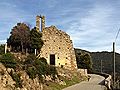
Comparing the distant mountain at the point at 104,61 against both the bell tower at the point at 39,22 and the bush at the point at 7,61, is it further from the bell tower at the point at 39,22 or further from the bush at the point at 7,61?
the bush at the point at 7,61

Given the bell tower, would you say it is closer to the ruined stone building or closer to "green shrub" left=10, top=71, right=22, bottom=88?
the ruined stone building

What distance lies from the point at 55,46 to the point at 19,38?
21.6ft

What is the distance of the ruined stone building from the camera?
161 ft

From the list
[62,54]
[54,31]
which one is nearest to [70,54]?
[62,54]

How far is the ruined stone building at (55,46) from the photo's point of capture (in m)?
49.0

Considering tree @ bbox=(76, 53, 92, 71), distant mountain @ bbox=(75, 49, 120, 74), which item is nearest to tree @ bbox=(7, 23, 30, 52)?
tree @ bbox=(76, 53, 92, 71)

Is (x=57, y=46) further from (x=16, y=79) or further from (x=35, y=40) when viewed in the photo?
(x=16, y=79)

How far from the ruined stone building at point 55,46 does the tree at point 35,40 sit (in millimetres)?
1070

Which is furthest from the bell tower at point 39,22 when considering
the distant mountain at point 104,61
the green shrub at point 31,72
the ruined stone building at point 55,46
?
the distant mountain at point 104,61

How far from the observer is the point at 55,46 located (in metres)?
49.7

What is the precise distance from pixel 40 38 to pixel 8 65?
21.5 meters

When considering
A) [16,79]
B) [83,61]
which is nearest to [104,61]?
[83,61]

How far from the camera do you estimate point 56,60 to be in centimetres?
4866

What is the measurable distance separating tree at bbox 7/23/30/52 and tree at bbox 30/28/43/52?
2.46ft
